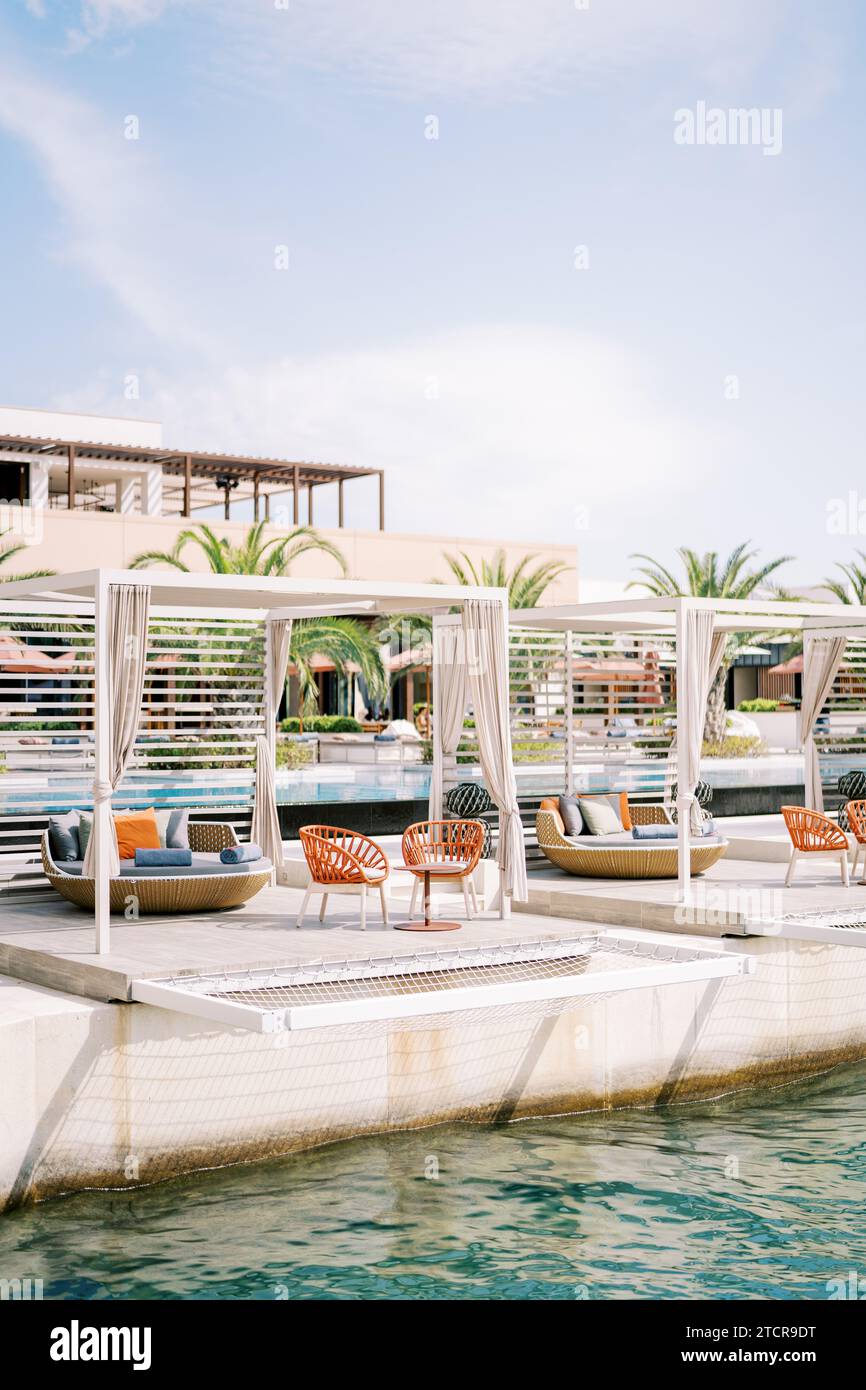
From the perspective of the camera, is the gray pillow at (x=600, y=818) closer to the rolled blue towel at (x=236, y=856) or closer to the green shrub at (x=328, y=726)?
the rolled blue towel at (x=236, y=856)

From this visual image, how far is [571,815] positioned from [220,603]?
398cm

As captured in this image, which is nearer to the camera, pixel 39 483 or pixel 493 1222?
pixel 493 1222

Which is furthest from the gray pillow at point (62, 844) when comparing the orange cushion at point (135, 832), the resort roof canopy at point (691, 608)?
the resort roof canopy at point (691, 608)

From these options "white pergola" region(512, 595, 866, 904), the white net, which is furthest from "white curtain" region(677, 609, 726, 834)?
the white net

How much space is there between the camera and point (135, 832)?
1288cm

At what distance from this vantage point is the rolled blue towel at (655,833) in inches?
555

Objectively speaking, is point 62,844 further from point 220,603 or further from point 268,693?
point 268,693

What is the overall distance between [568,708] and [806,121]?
11.9 meters

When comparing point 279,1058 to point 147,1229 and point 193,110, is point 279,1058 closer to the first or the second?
point 147,1229

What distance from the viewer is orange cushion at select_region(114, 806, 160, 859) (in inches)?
501

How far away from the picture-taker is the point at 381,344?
31422mm

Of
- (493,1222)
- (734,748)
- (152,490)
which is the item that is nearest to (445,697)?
(493,1222)

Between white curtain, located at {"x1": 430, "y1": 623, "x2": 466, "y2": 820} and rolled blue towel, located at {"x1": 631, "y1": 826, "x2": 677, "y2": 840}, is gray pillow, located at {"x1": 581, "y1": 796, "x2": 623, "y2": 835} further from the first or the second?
white curtain, located at {"x1": 430, "y1": 623, "x2": 466, "y2": 820}

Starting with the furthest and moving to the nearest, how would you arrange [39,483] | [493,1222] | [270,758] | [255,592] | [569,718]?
[39,483] < [569,718] < [270,758] < [255,592] < [493,1222]
